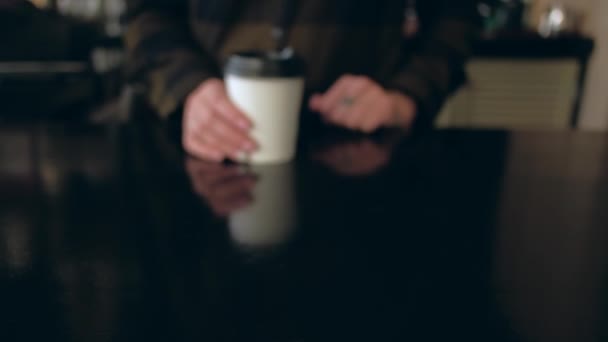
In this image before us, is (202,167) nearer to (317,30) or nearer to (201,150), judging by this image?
(201,150)

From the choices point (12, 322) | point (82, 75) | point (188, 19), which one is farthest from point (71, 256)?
point (82, 75)

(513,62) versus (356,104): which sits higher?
(356,104)

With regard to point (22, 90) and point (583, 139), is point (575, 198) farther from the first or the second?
point (22, 90)

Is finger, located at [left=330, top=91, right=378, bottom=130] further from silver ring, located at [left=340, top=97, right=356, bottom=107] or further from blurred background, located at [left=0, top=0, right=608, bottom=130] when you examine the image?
blurred background, located at [left=0, top=0, right=608, bottom=130]

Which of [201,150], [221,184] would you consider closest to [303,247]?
[221,184]

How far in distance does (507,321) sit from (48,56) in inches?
65.3

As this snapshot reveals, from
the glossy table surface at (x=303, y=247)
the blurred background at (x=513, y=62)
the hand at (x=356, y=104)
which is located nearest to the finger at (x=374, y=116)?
the hand at (x=356, y=104)

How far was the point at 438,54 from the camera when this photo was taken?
37.0 inches

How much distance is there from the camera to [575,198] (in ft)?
1.77

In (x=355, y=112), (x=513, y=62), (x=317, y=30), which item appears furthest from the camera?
(x=513, y=62)

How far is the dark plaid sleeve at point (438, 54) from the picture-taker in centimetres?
89

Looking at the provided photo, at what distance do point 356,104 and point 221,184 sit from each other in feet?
0.94

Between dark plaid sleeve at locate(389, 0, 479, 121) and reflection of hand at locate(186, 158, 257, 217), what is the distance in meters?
0.38

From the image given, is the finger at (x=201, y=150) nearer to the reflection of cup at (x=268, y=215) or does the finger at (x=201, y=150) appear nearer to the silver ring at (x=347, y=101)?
the reflection of cup at (x=268, y=215)
